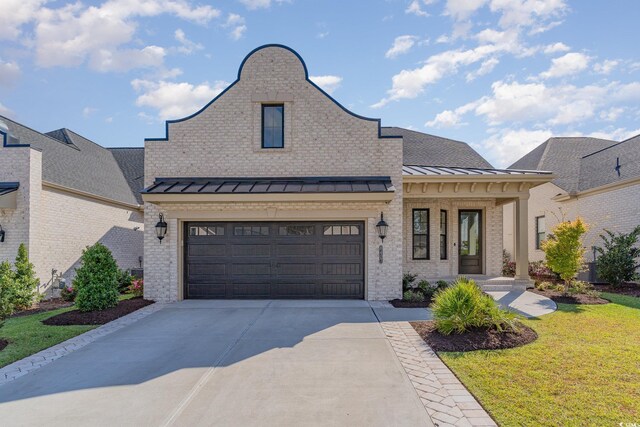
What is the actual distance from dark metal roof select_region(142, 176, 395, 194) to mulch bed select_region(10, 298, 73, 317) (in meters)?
4.18

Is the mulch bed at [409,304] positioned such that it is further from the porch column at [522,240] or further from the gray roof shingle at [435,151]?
the gray roof shingle at [435,151]

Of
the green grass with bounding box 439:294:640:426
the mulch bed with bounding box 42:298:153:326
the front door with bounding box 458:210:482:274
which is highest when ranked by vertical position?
the front door with bounding box 458:210:482:274

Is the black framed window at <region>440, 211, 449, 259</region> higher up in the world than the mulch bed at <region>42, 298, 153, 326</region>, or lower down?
higher up

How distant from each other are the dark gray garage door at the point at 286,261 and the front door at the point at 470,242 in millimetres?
5162

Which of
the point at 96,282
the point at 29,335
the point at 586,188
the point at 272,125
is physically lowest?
the point at 29,335

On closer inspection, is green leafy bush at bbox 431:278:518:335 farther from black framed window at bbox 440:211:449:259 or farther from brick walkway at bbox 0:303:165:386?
black framed window at bbox 440:211:449:259

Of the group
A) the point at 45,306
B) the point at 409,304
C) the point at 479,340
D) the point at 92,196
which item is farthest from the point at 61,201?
the point at 479,340

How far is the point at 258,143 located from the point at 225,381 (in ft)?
24.6

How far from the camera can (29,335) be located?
7.12 meters

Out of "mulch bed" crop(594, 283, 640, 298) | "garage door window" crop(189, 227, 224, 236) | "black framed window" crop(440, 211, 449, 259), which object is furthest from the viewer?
"black framed window" crop(440, 211, 449, 259)

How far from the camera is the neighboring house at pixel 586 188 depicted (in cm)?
1378

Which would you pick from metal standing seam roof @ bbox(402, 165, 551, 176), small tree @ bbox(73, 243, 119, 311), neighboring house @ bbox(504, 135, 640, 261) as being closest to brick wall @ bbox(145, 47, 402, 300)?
small tree @ bbox(73, 243, 119, 311)

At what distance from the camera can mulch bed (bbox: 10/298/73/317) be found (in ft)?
31.7

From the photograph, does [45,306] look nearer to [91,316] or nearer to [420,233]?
[91,316]
